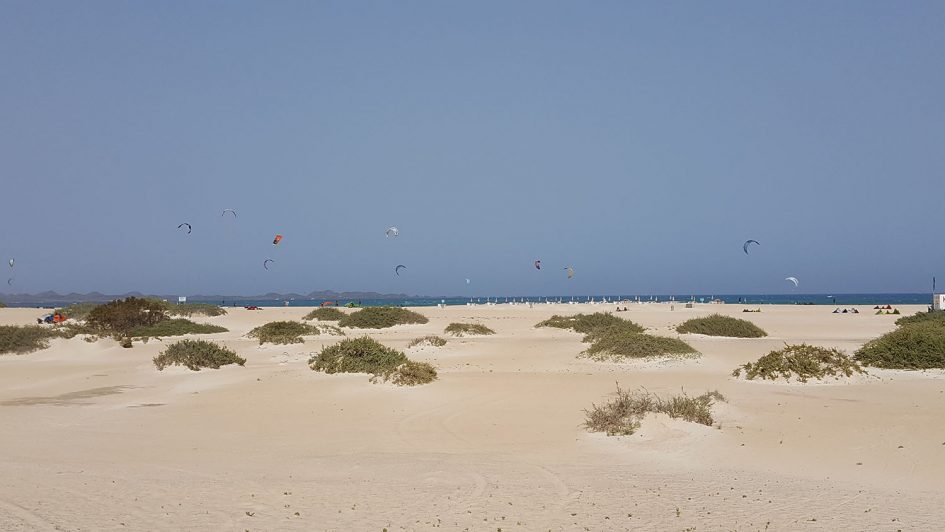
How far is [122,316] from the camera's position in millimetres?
37344

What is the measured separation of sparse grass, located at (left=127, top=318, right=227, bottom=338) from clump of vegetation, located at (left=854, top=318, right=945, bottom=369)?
2983 centimetres

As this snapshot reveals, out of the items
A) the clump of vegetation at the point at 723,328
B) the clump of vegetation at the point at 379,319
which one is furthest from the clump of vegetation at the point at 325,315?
the clump of vegetation at the point at 723,328

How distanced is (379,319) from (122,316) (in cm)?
1481

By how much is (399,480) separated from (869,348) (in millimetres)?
17793

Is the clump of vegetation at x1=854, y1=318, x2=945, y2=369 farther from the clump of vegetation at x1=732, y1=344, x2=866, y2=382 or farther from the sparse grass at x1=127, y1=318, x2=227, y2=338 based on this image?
the sparse grass at x1=127, y1=318, x2=227, y2=338

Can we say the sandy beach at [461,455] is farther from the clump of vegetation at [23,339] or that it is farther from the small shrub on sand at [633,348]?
the clump of vegetation at [23,339]

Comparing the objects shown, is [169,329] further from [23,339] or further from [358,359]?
[358,359]

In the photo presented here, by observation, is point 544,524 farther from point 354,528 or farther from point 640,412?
point 640,412

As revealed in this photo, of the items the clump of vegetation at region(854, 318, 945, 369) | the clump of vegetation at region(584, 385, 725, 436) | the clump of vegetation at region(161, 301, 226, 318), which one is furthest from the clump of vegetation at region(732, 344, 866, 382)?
the clump of vegetation at region(161, 301, 226, 318)

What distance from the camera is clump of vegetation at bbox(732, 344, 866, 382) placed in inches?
708

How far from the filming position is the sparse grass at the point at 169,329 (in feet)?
118

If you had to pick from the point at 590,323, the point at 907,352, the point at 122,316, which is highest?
the point at 122,316

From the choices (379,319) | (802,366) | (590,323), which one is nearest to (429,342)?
(590,323)

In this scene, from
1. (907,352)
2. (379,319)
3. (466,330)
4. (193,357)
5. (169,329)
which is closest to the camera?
(907,352)
